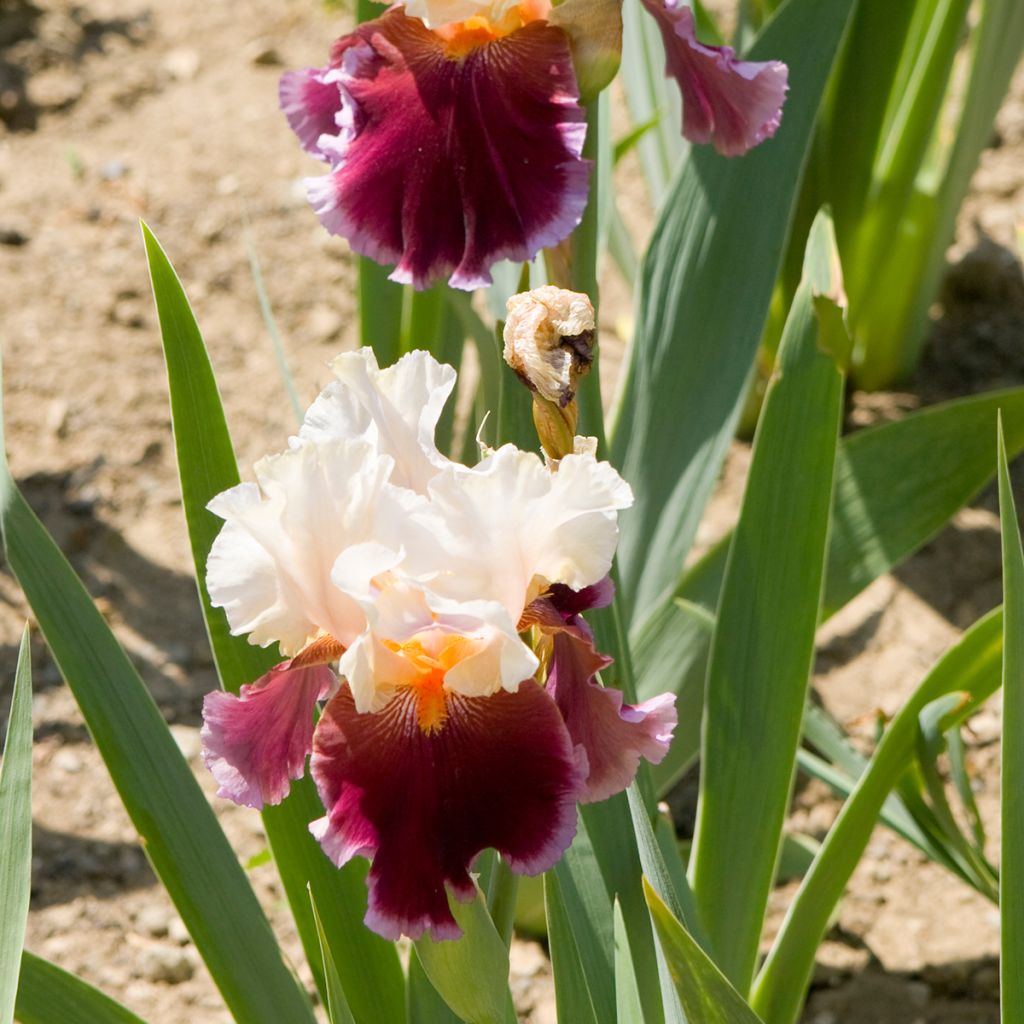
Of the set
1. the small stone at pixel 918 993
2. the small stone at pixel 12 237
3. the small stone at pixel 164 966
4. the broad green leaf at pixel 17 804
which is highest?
the small stone at pixel 12 237

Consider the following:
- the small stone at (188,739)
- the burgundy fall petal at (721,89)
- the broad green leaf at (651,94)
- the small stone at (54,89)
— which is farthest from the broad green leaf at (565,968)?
the small stone at (54,89)

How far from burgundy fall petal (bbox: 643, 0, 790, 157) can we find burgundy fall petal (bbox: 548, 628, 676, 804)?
0.52m

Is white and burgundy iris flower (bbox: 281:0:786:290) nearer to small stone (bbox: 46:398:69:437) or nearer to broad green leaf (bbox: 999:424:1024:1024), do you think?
broad green leaf (bbox: 999:424:1024:1024)

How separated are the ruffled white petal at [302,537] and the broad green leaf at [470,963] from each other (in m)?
0.15

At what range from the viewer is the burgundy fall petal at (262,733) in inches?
25.4

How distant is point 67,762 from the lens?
1.52 metres

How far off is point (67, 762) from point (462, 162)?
37.1 inches

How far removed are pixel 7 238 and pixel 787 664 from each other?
68.1 inches

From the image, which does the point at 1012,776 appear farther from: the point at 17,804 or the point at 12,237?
the point at 12,237

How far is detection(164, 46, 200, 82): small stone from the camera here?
8.54 feet

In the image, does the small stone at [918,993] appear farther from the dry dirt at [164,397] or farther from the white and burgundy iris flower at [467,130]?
the white and burgundy iris flower at [467,130]

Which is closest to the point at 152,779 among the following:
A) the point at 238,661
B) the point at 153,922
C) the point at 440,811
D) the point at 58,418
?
the point at 238,661

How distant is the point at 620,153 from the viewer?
1.39 m

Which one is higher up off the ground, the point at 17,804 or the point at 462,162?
the point at 462,162
